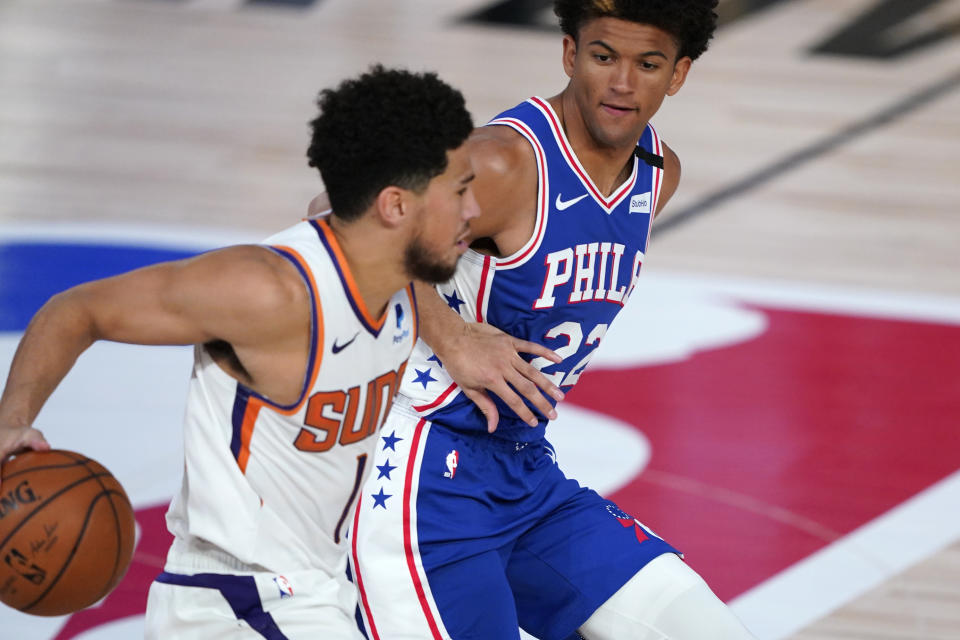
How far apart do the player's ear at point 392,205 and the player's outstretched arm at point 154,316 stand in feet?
0.79

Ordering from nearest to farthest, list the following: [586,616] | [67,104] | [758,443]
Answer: [586,616], [758,443], [67,104]

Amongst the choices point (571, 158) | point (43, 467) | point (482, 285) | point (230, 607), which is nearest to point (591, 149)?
point (571, 158)

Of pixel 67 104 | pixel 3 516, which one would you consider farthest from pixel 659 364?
pixel 67 104

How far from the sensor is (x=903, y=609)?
452 cm

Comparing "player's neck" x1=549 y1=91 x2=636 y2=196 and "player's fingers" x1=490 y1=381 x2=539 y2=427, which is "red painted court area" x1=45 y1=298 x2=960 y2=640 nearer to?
"player's fingers" x1=490 y1=381 x2=539 y2=427

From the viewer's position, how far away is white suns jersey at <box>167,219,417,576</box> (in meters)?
2.69

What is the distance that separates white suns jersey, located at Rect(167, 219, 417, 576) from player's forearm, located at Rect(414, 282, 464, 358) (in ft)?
1.21

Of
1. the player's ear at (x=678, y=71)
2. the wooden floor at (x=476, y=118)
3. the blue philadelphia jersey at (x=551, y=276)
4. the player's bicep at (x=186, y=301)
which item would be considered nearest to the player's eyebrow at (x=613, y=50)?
the player's ear at (x=678, y=71)

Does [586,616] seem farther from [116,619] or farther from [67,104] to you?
[67,104]

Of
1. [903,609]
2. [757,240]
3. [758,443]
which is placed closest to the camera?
[903,609]

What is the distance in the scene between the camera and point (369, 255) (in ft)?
8.90

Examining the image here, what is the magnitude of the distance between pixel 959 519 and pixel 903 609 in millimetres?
748

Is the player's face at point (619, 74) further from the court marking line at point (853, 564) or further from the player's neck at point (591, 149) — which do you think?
the court marking line at point (853, 564)

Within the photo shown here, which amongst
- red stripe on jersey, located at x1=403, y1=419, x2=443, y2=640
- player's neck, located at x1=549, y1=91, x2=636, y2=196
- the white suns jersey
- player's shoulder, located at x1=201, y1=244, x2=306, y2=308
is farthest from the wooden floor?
player's shoulder, located at x1=201, y1=244, x2=306, y2=308
